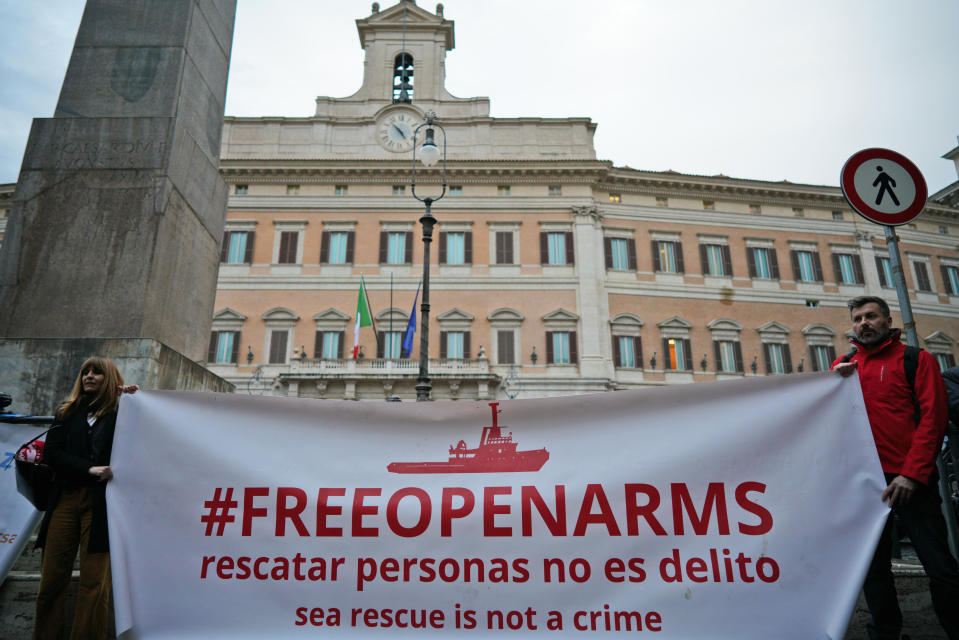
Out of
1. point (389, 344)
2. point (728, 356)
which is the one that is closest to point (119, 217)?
point (389, 344)

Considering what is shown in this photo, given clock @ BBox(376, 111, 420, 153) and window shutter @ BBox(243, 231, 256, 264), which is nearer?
window shutter @ BBox(243, 231, 256, 264)

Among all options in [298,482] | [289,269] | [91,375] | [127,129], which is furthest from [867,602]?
[289,269]

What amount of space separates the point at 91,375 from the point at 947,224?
37.9 metres

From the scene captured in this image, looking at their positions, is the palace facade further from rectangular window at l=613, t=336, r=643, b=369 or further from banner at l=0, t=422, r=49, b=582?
banner at l=0, t=422, r=49, b=582

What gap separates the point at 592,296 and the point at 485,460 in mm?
22715

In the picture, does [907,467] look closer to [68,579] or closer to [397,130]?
[68,579]

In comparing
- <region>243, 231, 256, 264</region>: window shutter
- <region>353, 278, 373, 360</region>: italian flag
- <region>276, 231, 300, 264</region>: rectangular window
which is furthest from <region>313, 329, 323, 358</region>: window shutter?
<region>243, 231, 256, 264</region>: window shutter

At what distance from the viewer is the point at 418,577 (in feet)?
8.70

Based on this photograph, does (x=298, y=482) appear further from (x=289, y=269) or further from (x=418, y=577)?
(x=289, y=269)

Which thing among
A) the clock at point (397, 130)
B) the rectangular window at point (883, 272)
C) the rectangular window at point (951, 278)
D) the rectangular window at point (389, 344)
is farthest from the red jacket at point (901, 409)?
the rectangular window at point (951, 278)

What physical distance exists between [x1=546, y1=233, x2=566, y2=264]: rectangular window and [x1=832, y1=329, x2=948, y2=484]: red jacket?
23.0 meters

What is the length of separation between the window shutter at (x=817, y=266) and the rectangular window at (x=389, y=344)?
757 inches

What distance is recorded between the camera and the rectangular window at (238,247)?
25484mm

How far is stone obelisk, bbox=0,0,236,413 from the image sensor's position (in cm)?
406
